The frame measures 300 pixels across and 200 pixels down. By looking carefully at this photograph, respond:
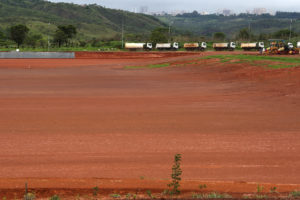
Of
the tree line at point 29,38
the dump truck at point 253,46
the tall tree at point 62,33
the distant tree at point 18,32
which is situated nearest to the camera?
the dump truck at point 253,46

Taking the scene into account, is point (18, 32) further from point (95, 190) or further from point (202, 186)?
point (202, 186)

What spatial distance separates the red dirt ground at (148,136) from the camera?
965cm

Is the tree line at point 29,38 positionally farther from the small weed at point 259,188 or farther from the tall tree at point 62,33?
the small weed at point 259,188

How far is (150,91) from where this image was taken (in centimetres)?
2500

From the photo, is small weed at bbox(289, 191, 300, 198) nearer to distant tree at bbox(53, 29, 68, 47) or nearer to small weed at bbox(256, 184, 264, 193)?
small weed at bbox(256, 184, 264, 193)

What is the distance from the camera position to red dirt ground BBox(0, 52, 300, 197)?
31.7 ft

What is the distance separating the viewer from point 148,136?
1387 centimetres

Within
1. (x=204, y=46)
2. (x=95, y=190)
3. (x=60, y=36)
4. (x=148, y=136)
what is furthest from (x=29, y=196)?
(x=60, y=36)

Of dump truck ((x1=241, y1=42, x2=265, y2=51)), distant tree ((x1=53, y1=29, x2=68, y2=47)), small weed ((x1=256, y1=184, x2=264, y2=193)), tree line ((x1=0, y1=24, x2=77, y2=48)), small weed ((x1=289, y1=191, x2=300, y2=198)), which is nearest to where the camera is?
small weed ((x1=289, y1=191, x2=300, y2=198))

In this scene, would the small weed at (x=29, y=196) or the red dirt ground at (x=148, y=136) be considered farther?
the red dirt ground at (x=148, y=136)

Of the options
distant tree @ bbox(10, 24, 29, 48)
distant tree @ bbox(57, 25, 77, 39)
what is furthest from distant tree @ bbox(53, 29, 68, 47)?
distant tree @ bbox(10, 24, 29, 48)

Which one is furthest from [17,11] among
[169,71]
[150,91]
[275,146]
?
[275,146]

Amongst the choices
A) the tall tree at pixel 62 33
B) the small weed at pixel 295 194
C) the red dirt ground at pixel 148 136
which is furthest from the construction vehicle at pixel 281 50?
the tall tree at pixel 62 33

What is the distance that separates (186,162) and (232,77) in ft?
67.5
